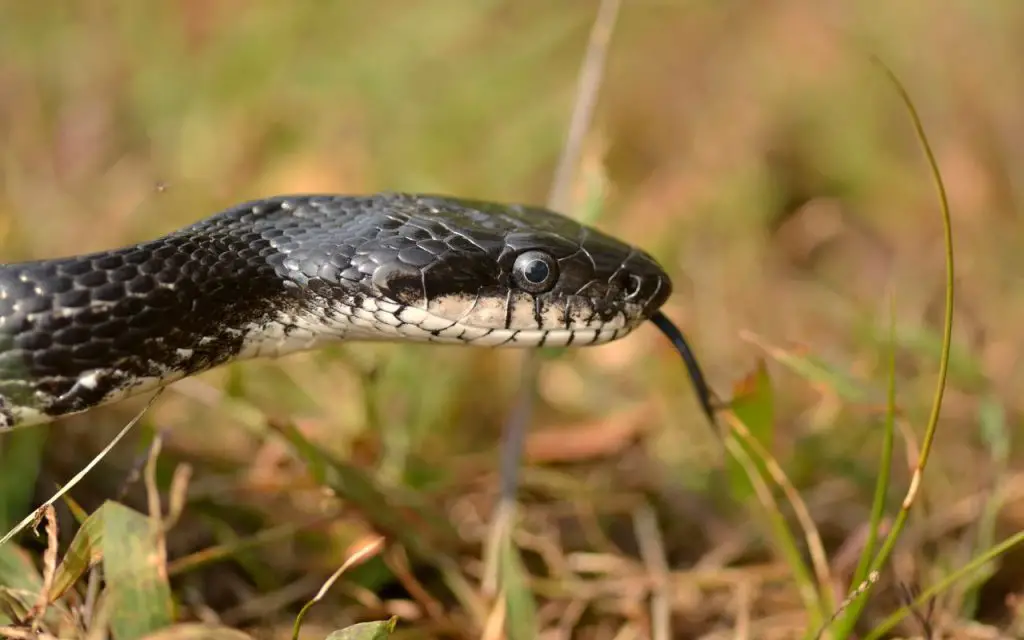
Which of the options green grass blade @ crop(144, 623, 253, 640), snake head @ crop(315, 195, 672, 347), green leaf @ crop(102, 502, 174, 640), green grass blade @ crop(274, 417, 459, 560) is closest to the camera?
green grass blade @ crop(144, 623, 253, 640)

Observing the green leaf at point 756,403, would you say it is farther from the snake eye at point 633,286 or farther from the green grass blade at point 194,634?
the green grass blade at point 194,634

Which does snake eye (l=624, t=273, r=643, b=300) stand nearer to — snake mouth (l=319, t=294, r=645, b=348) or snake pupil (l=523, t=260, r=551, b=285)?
snake mouth (l=319, t=294, r=645, b=348)

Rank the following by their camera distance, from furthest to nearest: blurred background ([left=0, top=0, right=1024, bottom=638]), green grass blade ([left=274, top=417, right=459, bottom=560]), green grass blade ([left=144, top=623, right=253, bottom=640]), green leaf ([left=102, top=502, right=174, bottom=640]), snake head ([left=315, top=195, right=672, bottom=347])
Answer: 1. blurred background ([left=0, top=0, right=1024, bottom=638])
2. green grass blade ([left=274, top=417, right=459, bottom=560])
3. snake head ([left=315, top=195, right=672, bottom=347])
4. green leaf ([left=102, top=502, right=174, bottom=640])
5. green grass blade ([left=144, top=623, right=253, bottom=640])

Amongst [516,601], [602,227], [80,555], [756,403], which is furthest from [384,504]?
[602,227]

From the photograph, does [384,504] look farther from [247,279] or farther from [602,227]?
[602,227]

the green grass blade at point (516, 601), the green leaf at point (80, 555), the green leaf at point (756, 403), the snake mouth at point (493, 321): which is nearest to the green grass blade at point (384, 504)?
the green grass blade at point (516, 601)

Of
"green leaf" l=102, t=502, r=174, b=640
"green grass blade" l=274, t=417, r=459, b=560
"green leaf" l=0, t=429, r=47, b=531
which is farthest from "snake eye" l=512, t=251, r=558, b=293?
"green leaf" l=0, t=429, r=47, b=531
